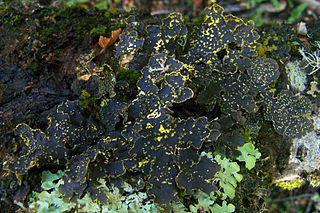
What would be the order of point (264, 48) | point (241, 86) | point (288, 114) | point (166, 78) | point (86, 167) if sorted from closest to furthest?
point (86, 167), point (166, 78), point (241, 86), point (288, 114), point (264, 48)

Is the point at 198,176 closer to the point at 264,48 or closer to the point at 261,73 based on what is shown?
the point at 261,73

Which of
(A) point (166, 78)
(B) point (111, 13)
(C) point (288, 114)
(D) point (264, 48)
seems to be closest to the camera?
(A) point (166, 78)

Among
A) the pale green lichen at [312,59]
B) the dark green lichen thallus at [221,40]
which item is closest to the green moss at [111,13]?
the dark green lichen thallus at [221,40]

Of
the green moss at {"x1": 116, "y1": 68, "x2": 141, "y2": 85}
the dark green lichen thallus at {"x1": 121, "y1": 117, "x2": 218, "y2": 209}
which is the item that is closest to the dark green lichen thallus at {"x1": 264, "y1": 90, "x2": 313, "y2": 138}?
the dark green lichen thallus at {"x1": 121, "y1": 117, "x2": 218, "y2": 209}

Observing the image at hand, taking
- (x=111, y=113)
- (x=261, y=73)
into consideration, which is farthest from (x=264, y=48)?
(x=111, y=113)

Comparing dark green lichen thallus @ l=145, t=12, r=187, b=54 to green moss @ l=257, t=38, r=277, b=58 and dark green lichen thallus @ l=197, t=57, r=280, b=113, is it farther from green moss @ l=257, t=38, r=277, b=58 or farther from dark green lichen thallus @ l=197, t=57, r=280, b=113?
green moss @ l=257, t=38, r=277, b=58

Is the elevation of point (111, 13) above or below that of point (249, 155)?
above

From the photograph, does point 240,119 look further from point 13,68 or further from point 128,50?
point 13,68
